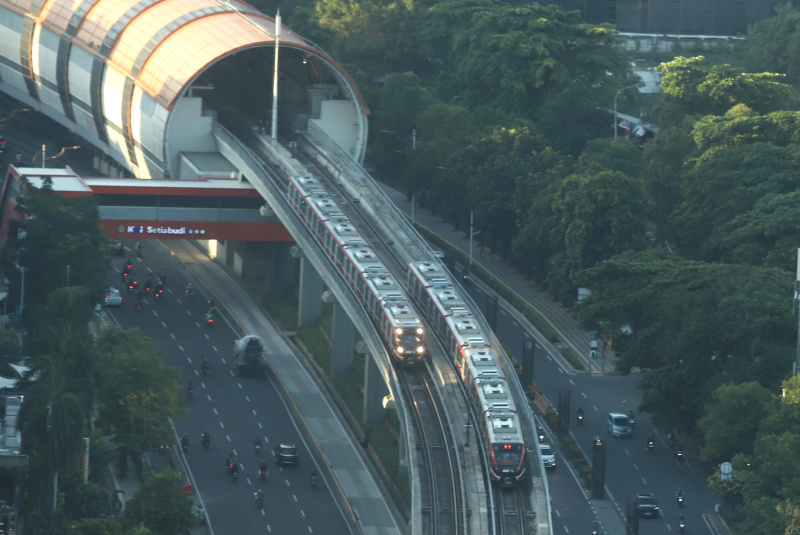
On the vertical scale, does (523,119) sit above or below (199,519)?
above

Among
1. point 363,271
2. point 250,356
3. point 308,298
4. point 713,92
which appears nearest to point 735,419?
point 363,271

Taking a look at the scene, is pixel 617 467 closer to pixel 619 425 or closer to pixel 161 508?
pixel 619 425

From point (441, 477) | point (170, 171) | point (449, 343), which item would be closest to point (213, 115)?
point (170, 171)

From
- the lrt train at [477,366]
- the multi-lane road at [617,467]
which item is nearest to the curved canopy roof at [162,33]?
the multi-lane road at [617,467]

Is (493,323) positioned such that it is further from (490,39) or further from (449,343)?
(490,39)

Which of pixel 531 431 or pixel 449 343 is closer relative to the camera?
pixel 531 431

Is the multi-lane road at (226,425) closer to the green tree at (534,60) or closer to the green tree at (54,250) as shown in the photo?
the green tree at (54,250)

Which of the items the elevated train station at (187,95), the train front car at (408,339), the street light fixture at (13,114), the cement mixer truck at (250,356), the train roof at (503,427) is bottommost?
the cement mixer truck at (250,356)

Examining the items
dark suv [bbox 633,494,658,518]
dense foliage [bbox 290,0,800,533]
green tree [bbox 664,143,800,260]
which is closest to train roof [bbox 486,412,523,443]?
dense foliage [bbox 290,0,800,533]
